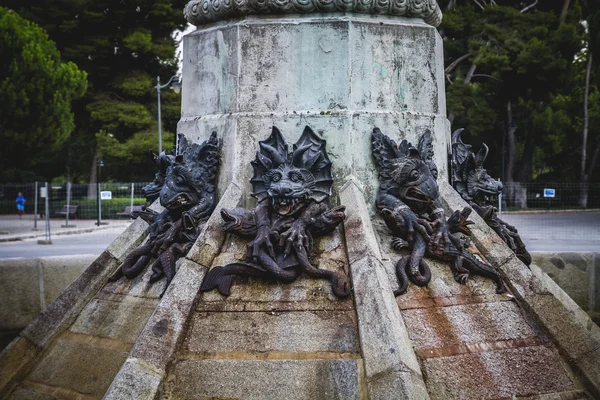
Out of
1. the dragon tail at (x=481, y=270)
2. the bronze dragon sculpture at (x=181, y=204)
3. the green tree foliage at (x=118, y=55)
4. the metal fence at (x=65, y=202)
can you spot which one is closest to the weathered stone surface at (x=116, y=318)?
the bronze dragon sculpture at (x=181, y=204)

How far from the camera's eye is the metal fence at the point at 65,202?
30.7m

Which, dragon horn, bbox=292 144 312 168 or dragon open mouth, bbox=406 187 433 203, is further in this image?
dragon open mouth, bbox=406 187 433 203

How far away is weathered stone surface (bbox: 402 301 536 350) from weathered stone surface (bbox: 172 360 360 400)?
20.8 inches

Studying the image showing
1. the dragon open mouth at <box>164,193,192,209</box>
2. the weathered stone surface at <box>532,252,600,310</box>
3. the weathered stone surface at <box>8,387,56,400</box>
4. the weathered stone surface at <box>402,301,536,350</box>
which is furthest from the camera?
the weathered stone surface at <box>532,252,600,310</box>

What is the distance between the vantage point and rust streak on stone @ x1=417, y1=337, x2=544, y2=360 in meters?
4.78

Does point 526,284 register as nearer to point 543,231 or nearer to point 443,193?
point 443,193

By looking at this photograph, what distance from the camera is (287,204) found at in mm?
5293

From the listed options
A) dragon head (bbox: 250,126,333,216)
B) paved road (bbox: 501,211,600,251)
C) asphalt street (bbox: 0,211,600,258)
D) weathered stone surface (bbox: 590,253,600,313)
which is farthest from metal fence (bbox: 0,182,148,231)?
dragon head (bbox: 250,126,333,216)

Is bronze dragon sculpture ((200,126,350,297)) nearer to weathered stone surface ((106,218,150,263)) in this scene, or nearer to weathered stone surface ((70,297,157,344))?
weathered stone surface ((70,297,157,344))

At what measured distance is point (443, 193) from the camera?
617 centimetres

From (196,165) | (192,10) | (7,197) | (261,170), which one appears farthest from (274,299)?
(7,197)

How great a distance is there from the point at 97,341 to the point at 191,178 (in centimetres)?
128

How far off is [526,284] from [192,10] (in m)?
3.24

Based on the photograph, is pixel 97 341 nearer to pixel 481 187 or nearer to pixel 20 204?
pixel 481 187
